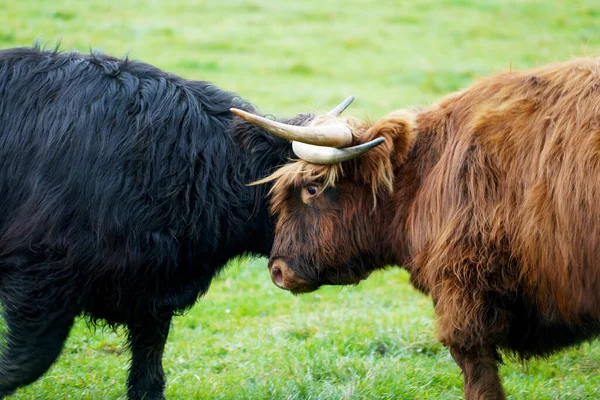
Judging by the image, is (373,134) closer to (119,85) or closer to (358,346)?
(119,85)

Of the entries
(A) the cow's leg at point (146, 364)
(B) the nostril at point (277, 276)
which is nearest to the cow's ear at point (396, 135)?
(B) the nostril at point (277, 276)

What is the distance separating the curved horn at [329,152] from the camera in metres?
4.46

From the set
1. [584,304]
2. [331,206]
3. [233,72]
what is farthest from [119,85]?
[233,72]

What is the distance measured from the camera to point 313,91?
12.7 m

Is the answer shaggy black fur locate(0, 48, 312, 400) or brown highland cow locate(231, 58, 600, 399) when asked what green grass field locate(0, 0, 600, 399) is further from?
shaggy black fur locate(0, 48, 312, 400)

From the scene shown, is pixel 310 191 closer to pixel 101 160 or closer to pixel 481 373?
pixel 101 160

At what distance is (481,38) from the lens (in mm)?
16125

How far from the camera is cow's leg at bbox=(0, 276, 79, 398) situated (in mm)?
4629

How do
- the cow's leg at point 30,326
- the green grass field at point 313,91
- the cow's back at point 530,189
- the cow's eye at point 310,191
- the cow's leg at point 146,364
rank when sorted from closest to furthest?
the cow's back at point 530,189, the cow's leg at point 30,326, the cow's eye at point 310,191, the cow's leg at point 146,364, the green grass field at point 313,91

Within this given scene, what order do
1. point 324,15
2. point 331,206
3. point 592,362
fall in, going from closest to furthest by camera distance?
1. point 331,206
2. point 592,362
3. point 324,15

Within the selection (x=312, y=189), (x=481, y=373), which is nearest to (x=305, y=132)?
(x=312, y=189)

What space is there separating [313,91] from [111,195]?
27.2 ft

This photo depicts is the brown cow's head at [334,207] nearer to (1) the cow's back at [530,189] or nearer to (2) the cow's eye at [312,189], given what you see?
(2) the cow's eye at [312,189]

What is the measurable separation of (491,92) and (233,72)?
9.42 meters
